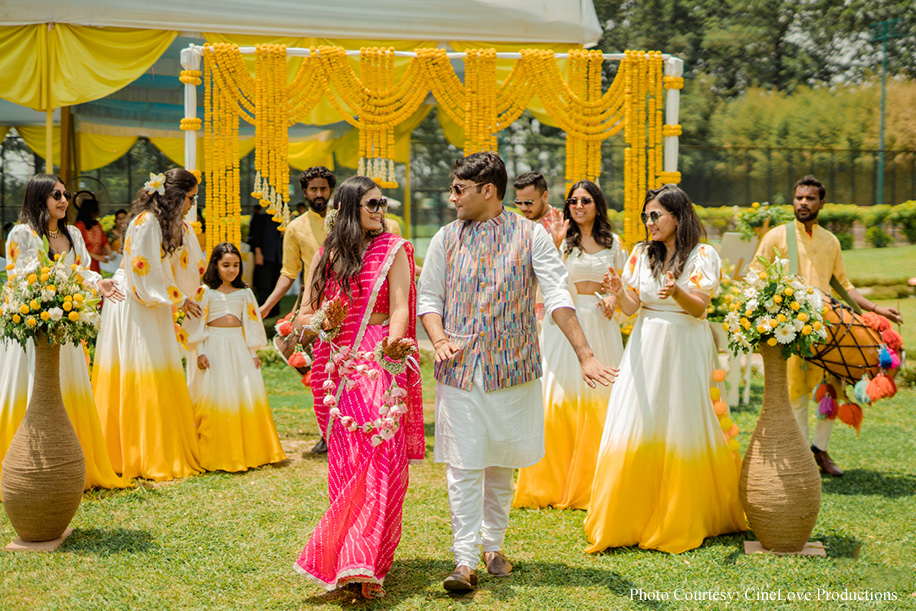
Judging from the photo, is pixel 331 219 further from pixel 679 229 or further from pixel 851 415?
pixel 851 415

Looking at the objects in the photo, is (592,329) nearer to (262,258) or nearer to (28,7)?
(28,7)

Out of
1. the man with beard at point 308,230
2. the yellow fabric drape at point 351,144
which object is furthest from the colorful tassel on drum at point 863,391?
the yellow fabric drape at point 351,144

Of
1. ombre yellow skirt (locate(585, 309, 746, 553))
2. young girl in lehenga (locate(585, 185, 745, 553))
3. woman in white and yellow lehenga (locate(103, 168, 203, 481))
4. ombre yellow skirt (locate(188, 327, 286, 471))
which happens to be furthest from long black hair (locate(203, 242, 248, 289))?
ombre yellow skirt (locate(585, 309, 746, 553))

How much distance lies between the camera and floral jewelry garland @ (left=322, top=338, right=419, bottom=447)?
4031 mm

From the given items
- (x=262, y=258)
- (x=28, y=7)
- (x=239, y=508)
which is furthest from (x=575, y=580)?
(x=262, y=258)

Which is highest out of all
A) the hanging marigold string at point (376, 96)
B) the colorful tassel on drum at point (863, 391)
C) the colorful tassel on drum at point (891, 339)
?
the hanging marigold string at point (376, 96)

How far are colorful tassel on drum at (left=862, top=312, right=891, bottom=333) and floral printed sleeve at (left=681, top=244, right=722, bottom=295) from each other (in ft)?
5.03

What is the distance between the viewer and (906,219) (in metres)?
23.8

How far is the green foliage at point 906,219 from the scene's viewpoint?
77.5 ft

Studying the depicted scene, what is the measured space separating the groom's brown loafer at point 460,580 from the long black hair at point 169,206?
332 centimetres

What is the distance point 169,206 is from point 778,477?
14.1ft

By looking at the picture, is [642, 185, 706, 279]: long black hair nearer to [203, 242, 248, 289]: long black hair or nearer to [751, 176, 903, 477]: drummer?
[751, 176, 903, 477]: drummer

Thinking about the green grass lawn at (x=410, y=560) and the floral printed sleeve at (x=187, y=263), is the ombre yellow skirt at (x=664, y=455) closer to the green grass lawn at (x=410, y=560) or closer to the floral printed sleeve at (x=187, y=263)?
the green grass lawn at (x=410, y=560)

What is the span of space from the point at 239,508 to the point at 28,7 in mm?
6752
